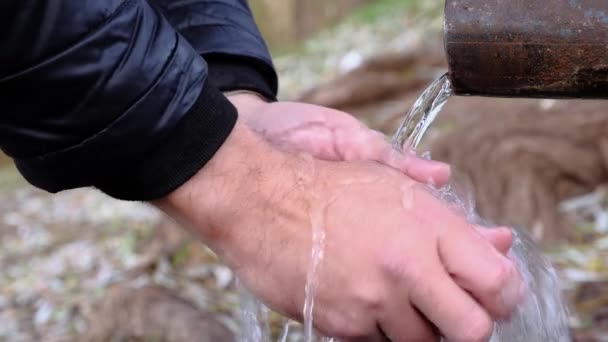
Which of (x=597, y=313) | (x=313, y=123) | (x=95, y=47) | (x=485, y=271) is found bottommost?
(x=597, y=313)

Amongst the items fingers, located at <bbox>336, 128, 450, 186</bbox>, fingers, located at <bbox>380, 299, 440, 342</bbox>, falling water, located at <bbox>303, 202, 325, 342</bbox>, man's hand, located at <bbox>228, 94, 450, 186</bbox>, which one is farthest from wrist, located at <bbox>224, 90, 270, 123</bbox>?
fingers, located at <bbox>380, 299, 440, 342</bbox>

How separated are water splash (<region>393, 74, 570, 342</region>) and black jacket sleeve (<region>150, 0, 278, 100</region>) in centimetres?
31

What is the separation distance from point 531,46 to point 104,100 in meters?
0.55

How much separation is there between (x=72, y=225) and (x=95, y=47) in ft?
10.5

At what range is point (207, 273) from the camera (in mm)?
2971

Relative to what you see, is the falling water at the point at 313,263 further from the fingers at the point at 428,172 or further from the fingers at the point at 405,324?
the fingers at the point at 428,172

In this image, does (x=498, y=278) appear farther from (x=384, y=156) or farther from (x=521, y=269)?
(x=384, y=156)

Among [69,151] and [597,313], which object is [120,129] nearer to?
[69,151]

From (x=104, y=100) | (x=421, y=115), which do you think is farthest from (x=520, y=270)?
(x=104, y=100)

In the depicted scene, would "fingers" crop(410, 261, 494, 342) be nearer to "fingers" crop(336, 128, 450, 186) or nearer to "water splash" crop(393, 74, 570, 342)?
"water splash" crop(393, 74, 570, 342)

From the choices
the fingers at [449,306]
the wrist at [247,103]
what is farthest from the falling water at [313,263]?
the wrist at [247,103]

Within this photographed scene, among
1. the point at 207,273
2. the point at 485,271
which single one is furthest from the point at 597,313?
the point at 485,271

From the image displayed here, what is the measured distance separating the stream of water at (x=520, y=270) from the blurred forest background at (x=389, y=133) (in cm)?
50

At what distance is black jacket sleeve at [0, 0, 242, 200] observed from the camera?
114cm
